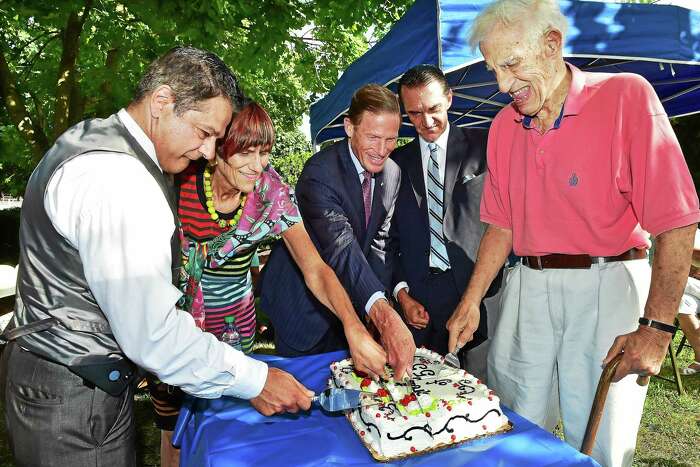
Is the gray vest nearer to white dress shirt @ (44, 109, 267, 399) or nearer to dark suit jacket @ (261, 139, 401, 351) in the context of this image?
white dress shirt @ (44, 109, 267, 399)

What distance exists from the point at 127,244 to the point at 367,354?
1015 mm

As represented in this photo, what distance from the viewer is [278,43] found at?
635 cm

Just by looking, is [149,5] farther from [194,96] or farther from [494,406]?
[494,406]

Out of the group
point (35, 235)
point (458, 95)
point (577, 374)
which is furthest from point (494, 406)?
point (458, 95)

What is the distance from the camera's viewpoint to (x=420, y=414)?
5.66 ft

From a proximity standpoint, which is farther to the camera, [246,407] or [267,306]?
[267,306]

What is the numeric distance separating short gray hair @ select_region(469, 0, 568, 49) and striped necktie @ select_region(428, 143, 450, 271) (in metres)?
1.13

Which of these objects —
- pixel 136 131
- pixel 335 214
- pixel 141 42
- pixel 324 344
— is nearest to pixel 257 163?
pixel 335 214

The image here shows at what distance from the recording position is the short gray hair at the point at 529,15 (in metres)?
1.86

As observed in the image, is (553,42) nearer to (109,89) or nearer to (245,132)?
(245,132)

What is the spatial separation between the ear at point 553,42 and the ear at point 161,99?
128 centimetres

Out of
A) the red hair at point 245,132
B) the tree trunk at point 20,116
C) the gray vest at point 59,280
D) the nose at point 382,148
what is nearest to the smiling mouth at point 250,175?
the red hair at point 245,132

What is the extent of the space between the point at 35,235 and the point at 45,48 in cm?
1023

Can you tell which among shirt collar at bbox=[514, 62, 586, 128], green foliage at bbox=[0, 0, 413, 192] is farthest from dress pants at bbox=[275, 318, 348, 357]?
green foliage at bbox=[0, 0, 413, 192]
